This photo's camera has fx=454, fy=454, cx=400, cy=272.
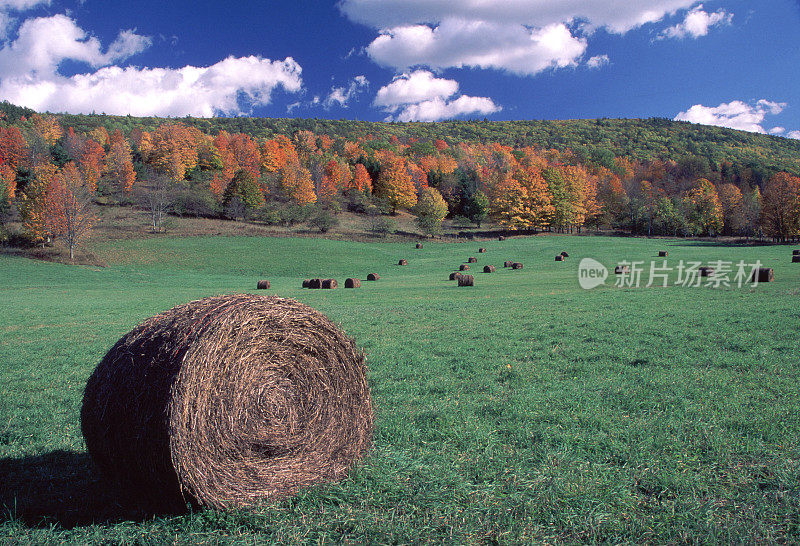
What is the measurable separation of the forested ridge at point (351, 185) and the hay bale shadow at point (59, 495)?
5471 centimetres

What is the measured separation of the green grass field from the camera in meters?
4.16

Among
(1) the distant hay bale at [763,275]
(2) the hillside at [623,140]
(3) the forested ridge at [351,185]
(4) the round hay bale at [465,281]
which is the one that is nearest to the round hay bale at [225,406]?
(4) the round hay bale at [465,281]

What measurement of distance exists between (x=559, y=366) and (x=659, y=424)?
3.06 m

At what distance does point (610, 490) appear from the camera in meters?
4.62

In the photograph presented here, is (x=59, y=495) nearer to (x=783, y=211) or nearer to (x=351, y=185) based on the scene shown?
(x=783, y=211)

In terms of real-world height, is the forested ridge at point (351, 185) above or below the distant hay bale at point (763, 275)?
above

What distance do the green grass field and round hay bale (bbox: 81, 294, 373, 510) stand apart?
0.30 m

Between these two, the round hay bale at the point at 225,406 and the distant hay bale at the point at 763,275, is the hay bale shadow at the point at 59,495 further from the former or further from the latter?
the distant hay bale at the point at 763,275

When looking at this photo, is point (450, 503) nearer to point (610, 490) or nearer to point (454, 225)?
point (610, 490)

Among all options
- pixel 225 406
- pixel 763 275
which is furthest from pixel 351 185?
pixel 225 406

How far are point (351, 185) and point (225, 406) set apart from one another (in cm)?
10804

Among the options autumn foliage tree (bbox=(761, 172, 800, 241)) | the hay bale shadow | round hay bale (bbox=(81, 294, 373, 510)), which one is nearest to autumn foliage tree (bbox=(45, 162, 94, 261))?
the hay bale shadow

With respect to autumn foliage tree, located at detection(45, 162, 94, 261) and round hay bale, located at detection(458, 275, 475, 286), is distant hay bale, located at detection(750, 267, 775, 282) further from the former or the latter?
autumn foliage tree, located at detection(45, 162, 94, 261)

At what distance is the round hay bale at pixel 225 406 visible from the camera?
4.23 m
